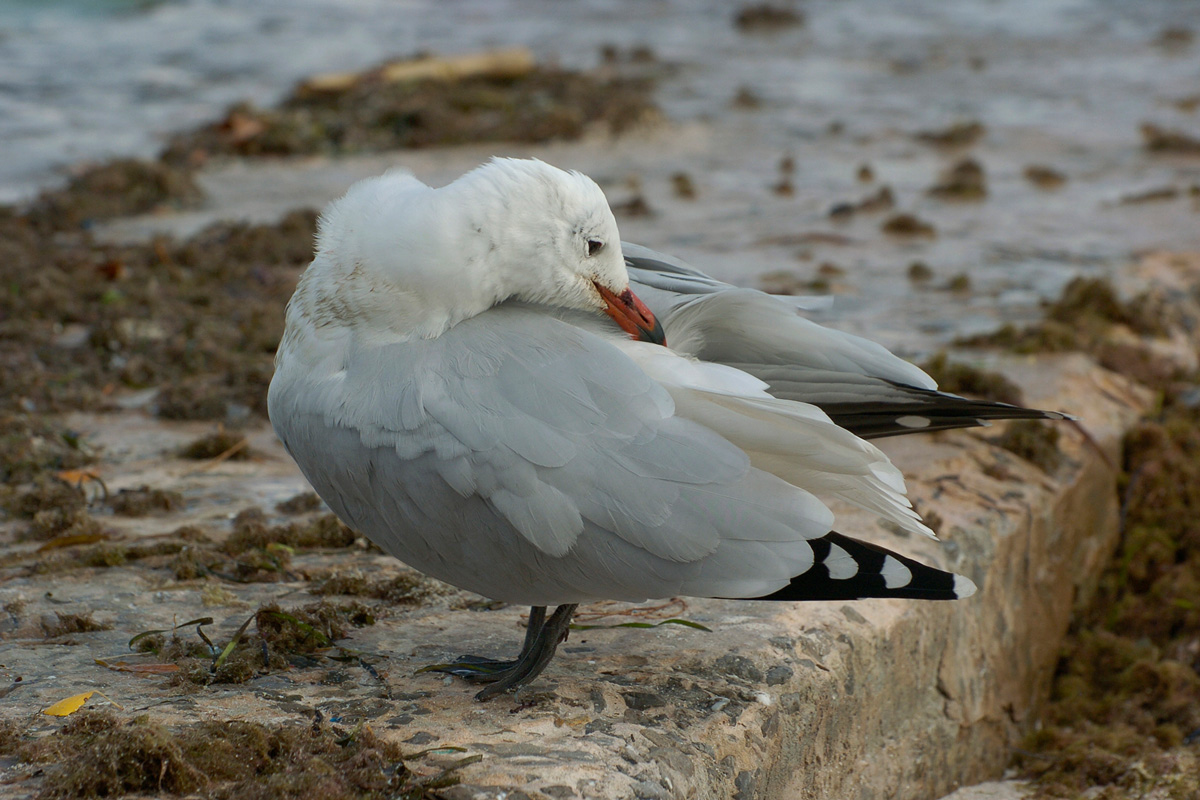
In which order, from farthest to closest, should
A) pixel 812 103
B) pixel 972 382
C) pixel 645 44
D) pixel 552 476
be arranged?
pixel 645 44 → pixel 812 103 → pixel 972 382 → pixel 552 476

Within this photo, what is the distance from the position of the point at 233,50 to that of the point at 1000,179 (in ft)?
26.1

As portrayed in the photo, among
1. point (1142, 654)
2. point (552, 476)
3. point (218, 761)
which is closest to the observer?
point (218, 761)

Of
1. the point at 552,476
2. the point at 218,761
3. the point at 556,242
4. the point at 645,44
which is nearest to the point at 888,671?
the point at 552,476

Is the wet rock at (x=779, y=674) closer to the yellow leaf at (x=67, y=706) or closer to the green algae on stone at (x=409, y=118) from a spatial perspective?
the yellow leaf at (x=67, y=706)

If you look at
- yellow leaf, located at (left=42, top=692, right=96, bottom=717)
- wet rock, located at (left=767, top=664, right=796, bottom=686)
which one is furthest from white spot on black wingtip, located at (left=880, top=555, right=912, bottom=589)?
yellow leaf, located at (left=42, top=692, right=96, bottom=717)

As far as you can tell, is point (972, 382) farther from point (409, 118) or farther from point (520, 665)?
point (409, 118)

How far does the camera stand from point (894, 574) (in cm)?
219

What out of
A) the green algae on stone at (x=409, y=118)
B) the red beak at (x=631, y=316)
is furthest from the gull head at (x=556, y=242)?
the green algae on stone at (x=409, y=118)

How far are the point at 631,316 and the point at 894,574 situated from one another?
0.80 m

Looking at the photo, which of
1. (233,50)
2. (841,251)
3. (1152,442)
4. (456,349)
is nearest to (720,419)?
(456,349)

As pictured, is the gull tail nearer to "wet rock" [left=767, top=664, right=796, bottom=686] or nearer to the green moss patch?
"wet rock" [left=767, top=664, right=796, bottom=686]

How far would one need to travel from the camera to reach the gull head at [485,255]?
251cm

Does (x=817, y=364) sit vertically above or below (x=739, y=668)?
above

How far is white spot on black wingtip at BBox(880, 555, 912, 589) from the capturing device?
7.14ft
